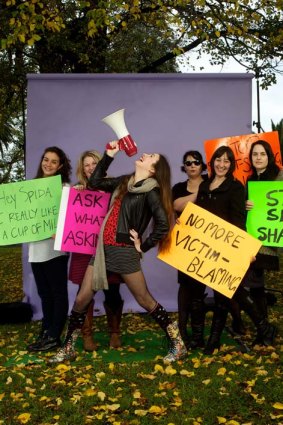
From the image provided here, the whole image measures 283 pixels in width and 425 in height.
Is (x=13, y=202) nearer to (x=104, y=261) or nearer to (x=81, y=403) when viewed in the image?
(x=104, y=261)

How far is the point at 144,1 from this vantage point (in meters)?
11.9

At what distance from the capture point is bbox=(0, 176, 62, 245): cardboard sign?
6.15 meters

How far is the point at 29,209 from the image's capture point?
6.26 metres

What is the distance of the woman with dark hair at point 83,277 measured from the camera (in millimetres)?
6016

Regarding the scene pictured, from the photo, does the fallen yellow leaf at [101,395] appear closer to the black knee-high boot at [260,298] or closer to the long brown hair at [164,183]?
the long brown hair at [164,183]

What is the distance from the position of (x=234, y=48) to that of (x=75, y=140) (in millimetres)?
6777

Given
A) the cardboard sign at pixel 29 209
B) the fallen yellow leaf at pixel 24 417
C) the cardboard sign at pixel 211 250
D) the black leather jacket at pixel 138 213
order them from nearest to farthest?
the fallen yellow leaf at pixel 24 417 → the black leather jacket at pixel 138 213 → the cardboard sign at pixel 211 250 → the cardboard sign at pixel 29 209

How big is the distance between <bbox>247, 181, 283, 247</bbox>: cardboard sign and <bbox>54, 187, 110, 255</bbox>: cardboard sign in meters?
1.41

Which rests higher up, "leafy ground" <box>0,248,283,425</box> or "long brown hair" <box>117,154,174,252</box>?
"long brown hair" <box>117,154,174,252</box>

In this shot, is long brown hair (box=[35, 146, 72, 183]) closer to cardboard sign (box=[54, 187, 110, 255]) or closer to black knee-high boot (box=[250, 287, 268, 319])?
cardboard sign (box=[54, 187, 110, 255])

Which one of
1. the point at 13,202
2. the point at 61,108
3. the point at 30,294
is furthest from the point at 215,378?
the point at 61,108

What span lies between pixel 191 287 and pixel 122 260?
0.92 metres

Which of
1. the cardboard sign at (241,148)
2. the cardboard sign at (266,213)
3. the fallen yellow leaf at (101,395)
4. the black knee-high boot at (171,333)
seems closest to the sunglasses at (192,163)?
the cardboard sign at (241,148)

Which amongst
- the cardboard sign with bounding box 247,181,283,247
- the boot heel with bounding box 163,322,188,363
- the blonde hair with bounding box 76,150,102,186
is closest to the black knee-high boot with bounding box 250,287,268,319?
the cardboard sign with bounding box 247,181,283,247
